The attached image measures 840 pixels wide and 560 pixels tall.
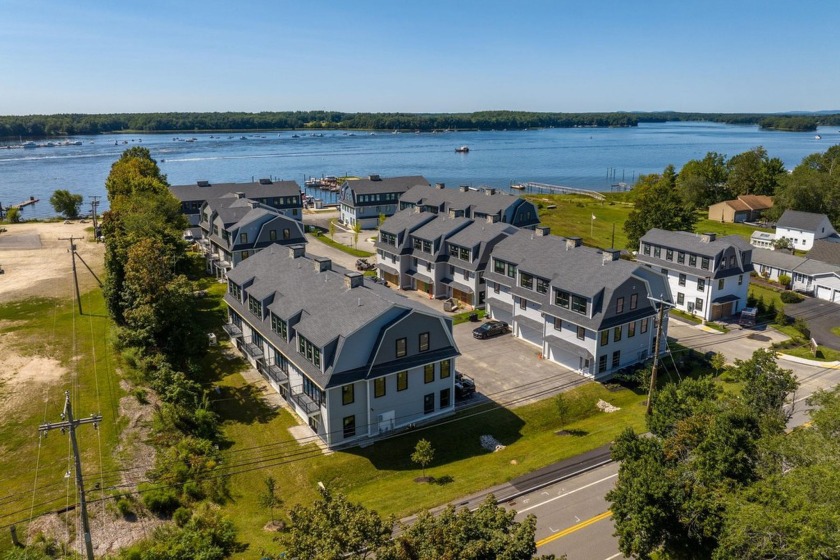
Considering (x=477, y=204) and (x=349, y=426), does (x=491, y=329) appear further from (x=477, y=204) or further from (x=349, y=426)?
(x=477, y=204)

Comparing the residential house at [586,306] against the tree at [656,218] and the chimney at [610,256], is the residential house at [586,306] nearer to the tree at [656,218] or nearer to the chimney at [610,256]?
the chimney at [610,256]

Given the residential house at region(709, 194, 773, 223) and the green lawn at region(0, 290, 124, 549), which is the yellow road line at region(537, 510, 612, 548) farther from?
the residential house at region(709, 194, 773, 223)

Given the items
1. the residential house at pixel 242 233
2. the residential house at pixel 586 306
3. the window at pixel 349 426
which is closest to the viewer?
the window at pixel 349 426

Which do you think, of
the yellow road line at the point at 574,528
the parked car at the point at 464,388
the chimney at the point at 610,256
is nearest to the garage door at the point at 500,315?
the chimney at the point at 610,256

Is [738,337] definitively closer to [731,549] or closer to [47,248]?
[731,549]

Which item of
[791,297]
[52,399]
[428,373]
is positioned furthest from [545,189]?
[52,399]

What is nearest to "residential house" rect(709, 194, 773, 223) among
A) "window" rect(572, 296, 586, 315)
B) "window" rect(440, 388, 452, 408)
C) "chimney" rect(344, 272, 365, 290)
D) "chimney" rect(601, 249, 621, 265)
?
"chimney" rect(601, 249, 621, 265)
